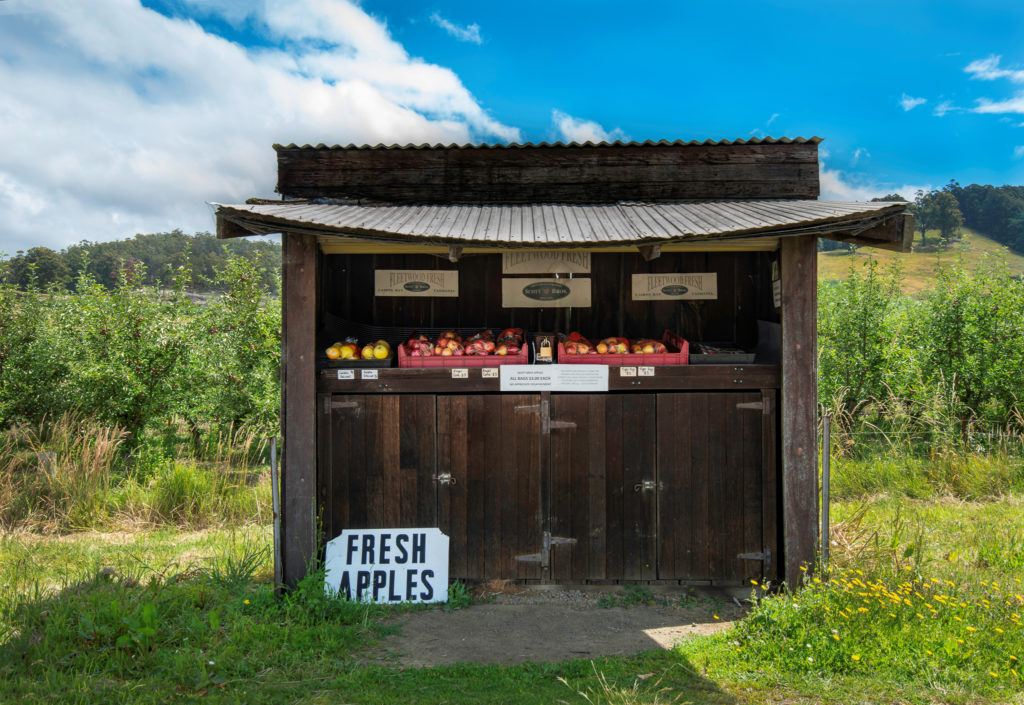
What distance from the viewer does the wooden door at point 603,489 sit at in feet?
19.2

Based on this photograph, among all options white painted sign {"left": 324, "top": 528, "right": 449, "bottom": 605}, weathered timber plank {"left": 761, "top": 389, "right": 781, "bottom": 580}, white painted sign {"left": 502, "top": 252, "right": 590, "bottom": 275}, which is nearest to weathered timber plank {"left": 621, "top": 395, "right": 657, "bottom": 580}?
weathered timber plank {"left": 761, "top": 389, "right": 781, "bottom": 580}

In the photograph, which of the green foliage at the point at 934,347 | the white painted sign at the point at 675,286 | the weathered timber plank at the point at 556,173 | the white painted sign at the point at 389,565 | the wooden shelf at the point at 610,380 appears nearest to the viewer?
the white painted sign at the point at 389,565

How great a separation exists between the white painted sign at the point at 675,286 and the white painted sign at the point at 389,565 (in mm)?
3054

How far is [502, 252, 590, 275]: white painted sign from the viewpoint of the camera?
6363 millimetres

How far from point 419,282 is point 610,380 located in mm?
2138

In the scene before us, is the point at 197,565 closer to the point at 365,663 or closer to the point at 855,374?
the point at 365,663

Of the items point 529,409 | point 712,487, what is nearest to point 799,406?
point 712,487

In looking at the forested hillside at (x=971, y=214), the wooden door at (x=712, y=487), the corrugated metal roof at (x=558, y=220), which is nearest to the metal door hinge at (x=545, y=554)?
the wooden door at (x=712, y=487)

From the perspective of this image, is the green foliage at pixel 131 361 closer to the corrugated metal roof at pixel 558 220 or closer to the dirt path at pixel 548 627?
the corrugated metal roof at pixel 558 220

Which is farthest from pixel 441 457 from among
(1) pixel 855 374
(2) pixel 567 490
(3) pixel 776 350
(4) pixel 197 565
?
(1) pixel 855 374

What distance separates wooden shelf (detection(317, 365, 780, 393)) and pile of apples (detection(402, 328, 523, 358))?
156 millimetres

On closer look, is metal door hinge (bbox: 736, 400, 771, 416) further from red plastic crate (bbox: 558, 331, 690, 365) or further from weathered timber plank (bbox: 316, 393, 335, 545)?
weathered timber plank (bbox: 316, 393, 335, 545)

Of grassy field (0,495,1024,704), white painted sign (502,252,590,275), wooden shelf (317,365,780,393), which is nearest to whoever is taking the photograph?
grassy field (0,495,1024,704)

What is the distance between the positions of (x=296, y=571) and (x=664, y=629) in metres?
3.01
